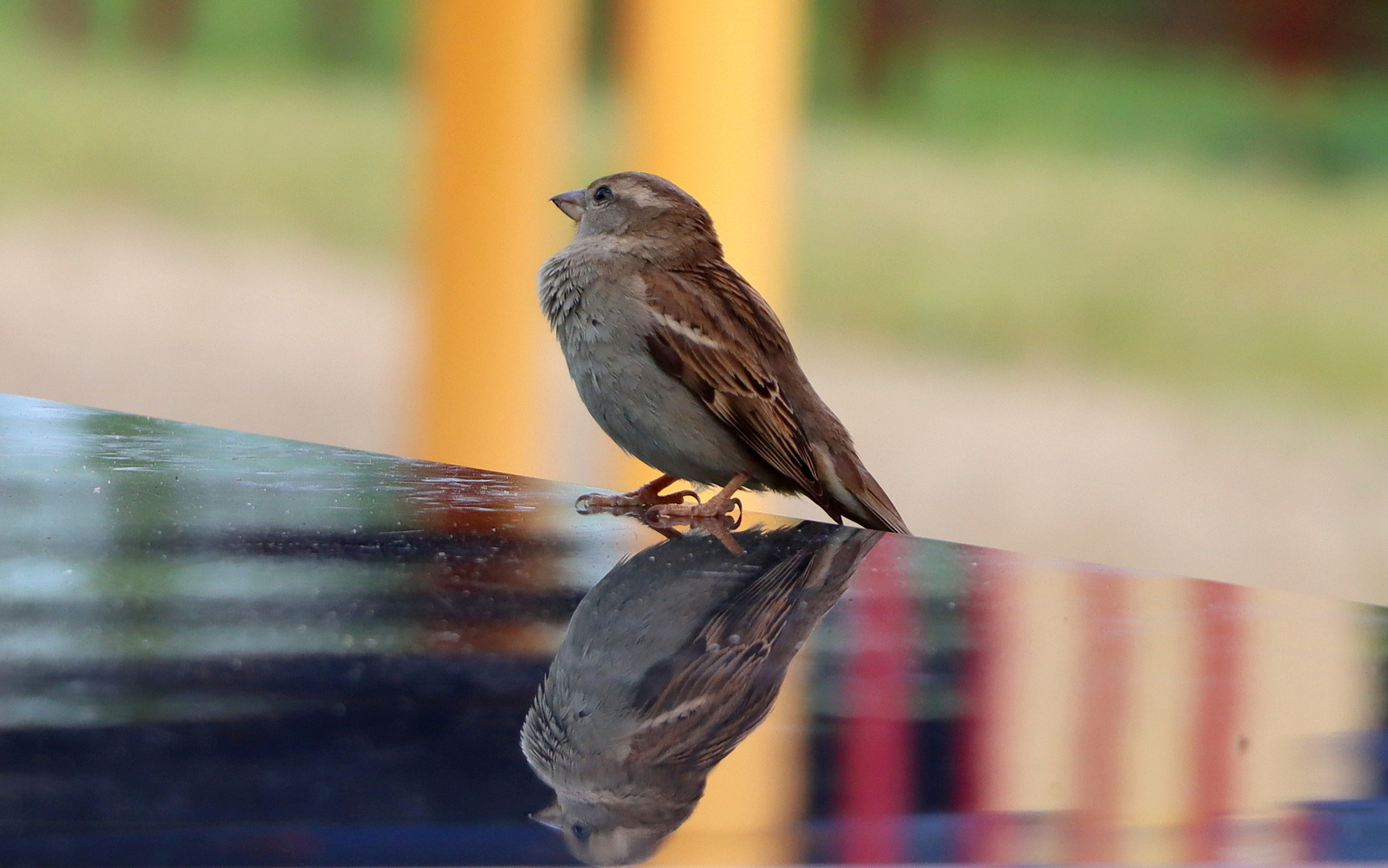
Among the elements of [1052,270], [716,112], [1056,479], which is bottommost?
[1056,479]

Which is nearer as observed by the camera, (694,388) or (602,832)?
(602,832)

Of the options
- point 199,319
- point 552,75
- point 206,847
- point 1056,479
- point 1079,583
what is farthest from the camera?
point 199,319

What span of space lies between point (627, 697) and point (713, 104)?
369 cm

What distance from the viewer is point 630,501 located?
2.53 m

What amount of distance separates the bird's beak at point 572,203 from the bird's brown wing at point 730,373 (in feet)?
1.40

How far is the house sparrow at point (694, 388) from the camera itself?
2533 millimetres

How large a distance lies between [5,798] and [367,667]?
0.39 meters

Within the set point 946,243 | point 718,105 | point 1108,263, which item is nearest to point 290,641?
point 718,105

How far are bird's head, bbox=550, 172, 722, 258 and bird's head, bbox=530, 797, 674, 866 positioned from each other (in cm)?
172

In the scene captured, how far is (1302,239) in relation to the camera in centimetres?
900

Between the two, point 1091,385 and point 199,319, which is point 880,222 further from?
point 199,319

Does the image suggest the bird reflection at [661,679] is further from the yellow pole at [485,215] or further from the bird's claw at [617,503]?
the yellow pole at [485,215]

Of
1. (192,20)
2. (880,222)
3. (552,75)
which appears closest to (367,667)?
(552,75)

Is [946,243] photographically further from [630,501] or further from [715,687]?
[715,687]
